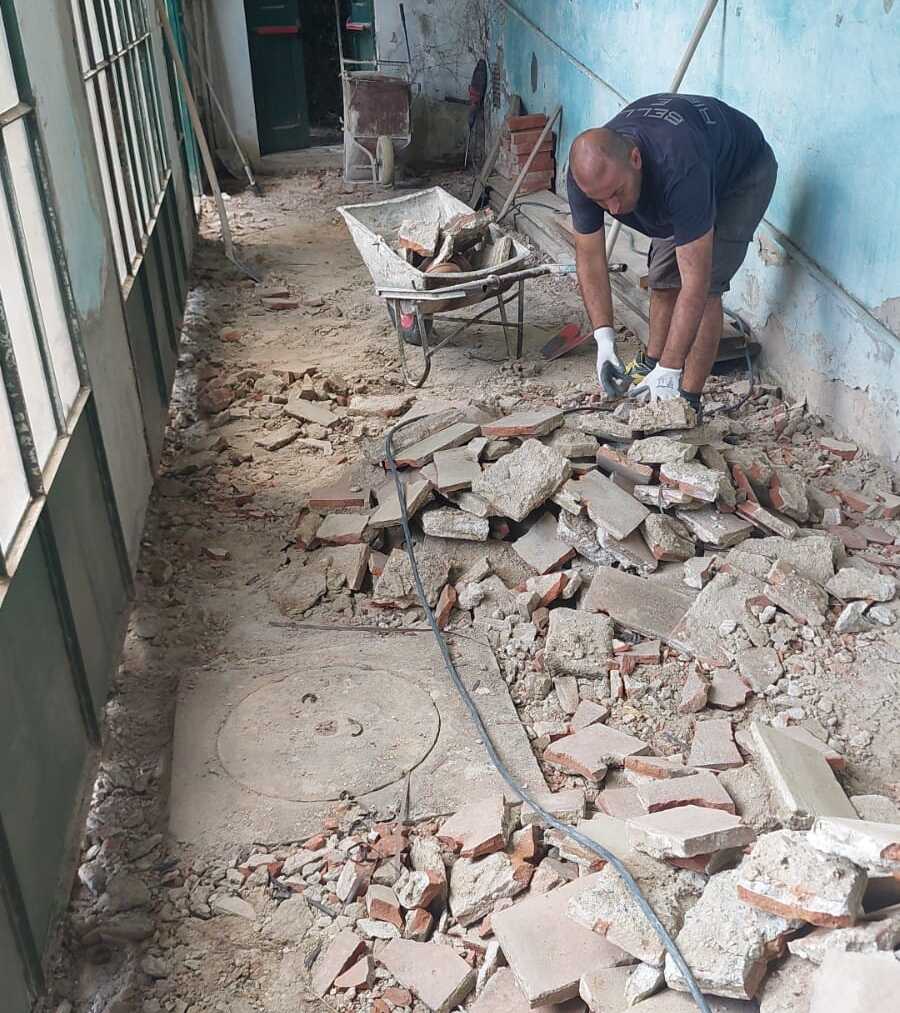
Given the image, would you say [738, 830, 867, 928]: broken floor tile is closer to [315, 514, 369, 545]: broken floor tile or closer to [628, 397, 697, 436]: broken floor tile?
[628, 397, 697, 436]: broken floor tile

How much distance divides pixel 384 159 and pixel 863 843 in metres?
10.8

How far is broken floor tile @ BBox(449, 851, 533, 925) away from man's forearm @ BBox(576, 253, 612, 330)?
10.9 ft

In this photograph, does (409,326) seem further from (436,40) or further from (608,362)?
(436,40)

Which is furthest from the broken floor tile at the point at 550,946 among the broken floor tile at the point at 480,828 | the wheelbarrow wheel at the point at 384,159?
the wheelbarrow wheel at the point at 384,159

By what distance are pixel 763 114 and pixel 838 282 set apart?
1.36m

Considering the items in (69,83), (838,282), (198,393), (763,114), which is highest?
(69,83)

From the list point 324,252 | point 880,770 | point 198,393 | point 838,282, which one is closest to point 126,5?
point 198,393

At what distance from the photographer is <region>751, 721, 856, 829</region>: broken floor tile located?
290 cm

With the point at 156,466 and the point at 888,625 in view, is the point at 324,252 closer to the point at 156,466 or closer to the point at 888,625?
the point at 156,466

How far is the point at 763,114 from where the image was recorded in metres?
5.88

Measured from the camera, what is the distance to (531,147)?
33.3 ft

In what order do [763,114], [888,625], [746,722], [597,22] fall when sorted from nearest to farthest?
[746,722] < [888,625] < [763,114] < [597,22]

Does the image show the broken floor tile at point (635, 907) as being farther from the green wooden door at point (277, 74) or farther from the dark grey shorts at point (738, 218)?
the green wooden door at point (277, 74)

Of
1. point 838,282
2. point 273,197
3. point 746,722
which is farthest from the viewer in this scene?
point 273,197
